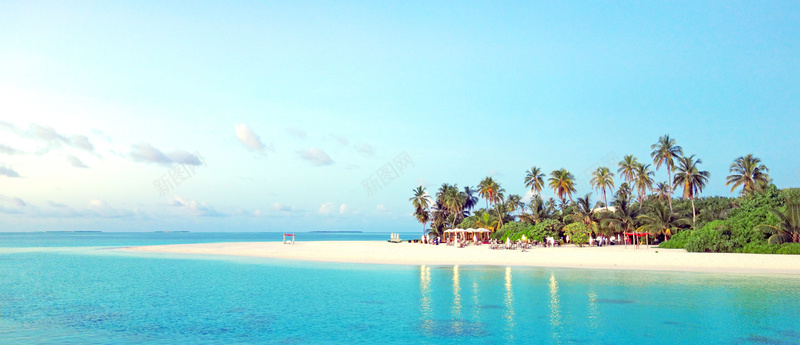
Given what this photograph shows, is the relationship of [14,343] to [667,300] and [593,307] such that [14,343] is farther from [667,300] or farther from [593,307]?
[667,300]

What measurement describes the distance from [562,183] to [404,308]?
53.4 m

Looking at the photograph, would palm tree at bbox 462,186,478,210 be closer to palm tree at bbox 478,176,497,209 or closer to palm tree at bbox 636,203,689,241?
palm tree at bbox 478,176,497,209

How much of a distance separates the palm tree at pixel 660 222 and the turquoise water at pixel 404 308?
24.5m

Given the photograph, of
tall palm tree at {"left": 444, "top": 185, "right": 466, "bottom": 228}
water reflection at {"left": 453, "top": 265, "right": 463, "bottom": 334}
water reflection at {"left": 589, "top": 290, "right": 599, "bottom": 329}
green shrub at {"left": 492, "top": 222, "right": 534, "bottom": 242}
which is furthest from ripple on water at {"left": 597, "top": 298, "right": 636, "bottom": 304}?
tall palm tree at {"left": 444, "top": 185, "right": 466, "bottom": 228}

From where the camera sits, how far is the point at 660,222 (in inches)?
2046

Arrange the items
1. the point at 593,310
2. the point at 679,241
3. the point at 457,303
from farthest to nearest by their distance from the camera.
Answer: the point at 679,241 → the point at 457,303 → the point at 593,310

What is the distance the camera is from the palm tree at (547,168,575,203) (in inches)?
2677

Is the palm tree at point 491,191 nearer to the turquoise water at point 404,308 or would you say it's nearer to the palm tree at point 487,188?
the palm tree at point 487,188

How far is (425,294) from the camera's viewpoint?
73.8 ft

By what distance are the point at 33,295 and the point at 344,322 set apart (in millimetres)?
15797

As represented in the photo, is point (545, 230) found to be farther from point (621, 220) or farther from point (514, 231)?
point (621, 220)

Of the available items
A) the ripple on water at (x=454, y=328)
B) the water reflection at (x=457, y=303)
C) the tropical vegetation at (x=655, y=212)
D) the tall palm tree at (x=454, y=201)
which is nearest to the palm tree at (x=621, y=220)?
the tropical vegetation at (x=655, y=212)

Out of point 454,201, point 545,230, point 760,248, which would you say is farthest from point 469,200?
point 760,248

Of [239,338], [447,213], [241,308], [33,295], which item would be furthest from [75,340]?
[447,213]
